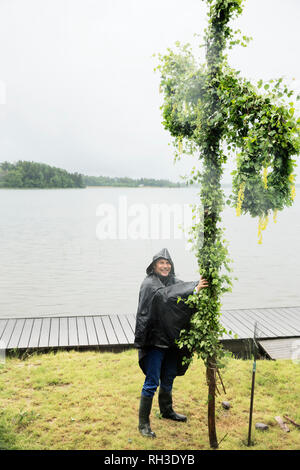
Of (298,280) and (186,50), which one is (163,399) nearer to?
(186,50)

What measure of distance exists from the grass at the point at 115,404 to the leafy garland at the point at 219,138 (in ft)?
3.73

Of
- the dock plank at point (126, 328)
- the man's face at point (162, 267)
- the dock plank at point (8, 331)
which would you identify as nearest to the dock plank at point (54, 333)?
the dock plank at point (8, 331)

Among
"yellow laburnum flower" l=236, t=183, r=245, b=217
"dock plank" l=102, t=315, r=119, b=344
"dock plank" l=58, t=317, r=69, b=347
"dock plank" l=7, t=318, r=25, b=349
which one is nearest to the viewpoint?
"yellow laburnum flower" l=236, t=183, r=245, b=217

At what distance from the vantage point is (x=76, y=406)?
5.60 meters

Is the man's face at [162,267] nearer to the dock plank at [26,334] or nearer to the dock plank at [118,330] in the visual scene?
the dock plank at [118,330]

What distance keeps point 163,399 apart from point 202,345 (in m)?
1.24

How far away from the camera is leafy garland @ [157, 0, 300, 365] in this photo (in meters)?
3.95

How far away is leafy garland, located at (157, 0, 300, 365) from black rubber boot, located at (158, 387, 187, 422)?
86 centimetres

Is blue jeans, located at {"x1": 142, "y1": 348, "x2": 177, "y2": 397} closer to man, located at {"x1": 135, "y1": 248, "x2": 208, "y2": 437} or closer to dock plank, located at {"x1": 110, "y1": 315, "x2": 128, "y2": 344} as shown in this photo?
man, located at {"x1": 135, "y1": 248, "x2": 208, "y2": 437}

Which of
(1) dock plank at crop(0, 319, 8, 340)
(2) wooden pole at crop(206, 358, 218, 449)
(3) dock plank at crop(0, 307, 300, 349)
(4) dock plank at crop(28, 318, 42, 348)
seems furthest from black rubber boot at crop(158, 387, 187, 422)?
(1) dock plank at crop(0, 319, 8, 340)

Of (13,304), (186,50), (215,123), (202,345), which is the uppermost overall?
(186,50)

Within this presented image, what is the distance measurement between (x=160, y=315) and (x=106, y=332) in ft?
10.4
